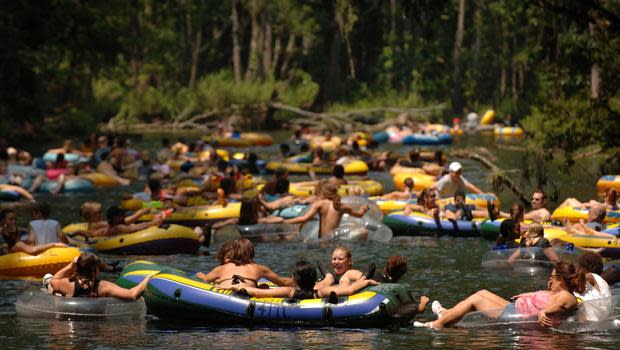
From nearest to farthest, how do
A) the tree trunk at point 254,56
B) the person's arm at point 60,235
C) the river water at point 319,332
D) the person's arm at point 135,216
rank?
the river water at point 319,332
the person's arm at point 60,235
the person's arm at point 135,216
the tree trunk at point 254,56

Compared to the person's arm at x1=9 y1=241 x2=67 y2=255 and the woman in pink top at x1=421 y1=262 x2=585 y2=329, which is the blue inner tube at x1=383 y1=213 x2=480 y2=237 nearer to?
the person's arm at x1=9 y1=241 x2=67 y2=255

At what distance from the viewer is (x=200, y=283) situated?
43.4 ft

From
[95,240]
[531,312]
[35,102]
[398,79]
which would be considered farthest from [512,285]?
[398,79]

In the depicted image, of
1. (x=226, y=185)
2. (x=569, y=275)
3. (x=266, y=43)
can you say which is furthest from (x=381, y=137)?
(x=569, y=275)

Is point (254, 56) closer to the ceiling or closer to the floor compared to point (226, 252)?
closer to the ceiling

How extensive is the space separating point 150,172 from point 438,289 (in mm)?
16409

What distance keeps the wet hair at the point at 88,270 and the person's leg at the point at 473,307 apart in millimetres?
3593

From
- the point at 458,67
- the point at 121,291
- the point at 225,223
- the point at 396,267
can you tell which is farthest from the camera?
the point at 458,67

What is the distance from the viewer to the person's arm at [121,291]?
13.3 metres

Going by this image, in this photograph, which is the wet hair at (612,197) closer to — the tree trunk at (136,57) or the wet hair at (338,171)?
the wet hair at (338,171)

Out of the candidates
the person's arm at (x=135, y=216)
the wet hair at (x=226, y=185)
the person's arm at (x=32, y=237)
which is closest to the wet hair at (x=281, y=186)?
the wet hair at (x=226, y=185)

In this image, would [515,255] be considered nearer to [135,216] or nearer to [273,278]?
[273,278]

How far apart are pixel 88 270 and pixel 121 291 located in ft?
1.40

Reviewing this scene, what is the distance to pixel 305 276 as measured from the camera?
41.8ft
